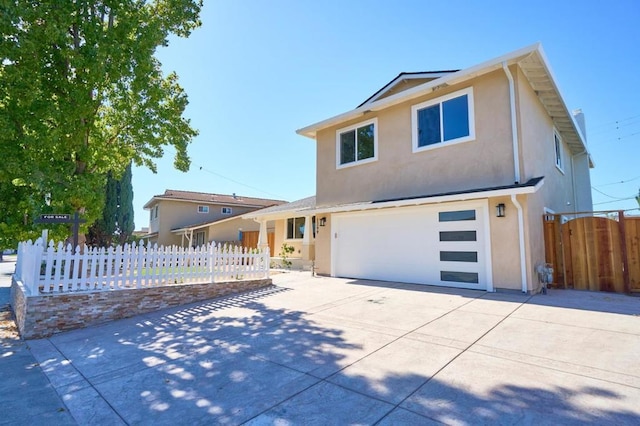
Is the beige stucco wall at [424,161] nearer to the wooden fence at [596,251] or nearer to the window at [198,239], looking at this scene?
the wooden fence at [596,251]

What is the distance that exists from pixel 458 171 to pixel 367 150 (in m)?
3.38

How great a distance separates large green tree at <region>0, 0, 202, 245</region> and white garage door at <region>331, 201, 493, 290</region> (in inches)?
283

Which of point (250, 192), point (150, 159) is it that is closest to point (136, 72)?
point (150, 159)

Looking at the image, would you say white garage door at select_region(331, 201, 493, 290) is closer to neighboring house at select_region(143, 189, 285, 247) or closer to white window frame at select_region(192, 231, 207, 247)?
neighboring house at select_region(143, 189, 285, 247)

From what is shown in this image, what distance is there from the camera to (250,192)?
34125 mm

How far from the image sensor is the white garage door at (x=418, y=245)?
27.7 ft

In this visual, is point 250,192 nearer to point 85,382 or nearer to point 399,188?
point 399,188

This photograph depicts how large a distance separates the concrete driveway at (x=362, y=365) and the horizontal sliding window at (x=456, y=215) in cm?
255

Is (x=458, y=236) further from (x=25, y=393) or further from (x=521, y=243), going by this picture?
(x=25, y=393)

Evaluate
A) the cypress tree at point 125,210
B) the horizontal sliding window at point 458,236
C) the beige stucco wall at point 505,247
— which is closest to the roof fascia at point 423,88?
the beige stucco wall at point 505,247

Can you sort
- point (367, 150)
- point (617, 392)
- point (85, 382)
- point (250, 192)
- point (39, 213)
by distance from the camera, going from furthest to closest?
point (250, 192)
point (367, 150)
point (39, 213)
point (85, 382)
point (617, 392)

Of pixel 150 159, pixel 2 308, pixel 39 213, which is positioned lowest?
pixel 2 308

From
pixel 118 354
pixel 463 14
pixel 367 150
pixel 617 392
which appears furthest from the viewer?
pixel 367 150

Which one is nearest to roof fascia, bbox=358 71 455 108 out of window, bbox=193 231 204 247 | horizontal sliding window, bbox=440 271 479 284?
horizontal sliding window, bbox=440 271 479 284
